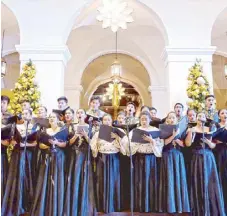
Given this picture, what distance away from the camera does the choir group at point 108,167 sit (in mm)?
4711

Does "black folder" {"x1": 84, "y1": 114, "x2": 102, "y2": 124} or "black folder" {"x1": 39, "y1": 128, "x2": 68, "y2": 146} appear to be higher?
"black folder" {"x1": 84, "y1": 114, "x2": 102, "y2": 124}

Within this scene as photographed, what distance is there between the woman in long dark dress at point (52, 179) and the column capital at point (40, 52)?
3.79m

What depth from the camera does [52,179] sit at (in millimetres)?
4707

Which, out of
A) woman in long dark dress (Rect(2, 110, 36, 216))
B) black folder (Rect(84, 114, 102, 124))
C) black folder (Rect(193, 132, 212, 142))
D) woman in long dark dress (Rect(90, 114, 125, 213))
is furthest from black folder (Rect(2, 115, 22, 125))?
black folder (Rect(193, 132, 212, 142))

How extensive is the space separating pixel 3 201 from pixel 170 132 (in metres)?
2.43

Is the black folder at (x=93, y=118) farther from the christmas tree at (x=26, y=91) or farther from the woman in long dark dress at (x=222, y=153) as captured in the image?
the christmas tree at (x=26, y=91)

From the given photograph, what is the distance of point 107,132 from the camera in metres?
4.74

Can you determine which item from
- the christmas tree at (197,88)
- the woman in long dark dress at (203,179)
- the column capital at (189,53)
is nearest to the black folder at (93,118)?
the woman in long dark dress at (203,179)

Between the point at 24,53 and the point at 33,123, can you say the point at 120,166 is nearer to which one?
the point at 33,123

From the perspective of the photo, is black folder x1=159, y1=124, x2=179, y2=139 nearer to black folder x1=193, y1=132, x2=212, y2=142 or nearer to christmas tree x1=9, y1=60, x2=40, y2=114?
black folder x1=193, y1=132, x2=212, y2=142

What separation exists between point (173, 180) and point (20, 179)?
6.81 ft

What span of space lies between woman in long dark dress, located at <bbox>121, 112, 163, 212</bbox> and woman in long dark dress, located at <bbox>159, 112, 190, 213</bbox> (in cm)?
10

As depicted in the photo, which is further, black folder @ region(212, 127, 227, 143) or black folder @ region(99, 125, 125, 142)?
black folder @ region(212, 127, 227, 143)

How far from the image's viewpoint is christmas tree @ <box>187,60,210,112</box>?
7598 millimetres
